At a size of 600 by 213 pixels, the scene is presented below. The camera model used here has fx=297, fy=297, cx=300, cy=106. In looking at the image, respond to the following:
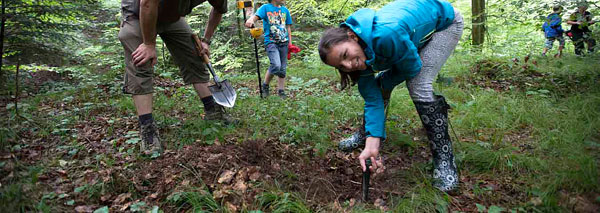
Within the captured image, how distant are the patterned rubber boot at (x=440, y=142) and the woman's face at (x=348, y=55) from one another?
626mm

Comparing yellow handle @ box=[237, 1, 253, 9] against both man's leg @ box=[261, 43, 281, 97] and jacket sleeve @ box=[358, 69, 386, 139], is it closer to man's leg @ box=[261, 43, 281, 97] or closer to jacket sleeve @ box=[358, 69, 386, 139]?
man's leg @ box=[261, 43, 281, 97]

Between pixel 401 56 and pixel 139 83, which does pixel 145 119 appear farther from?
pixel 401 56

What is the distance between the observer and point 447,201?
1949 mm

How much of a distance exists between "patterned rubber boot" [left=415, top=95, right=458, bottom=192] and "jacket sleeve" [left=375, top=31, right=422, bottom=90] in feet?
0.87

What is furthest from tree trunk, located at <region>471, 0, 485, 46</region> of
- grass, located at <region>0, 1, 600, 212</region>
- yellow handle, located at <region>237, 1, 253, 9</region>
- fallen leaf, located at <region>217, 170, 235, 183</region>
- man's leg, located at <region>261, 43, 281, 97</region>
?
fallen leaf, located at <region>217, 170, 235, 183</region>

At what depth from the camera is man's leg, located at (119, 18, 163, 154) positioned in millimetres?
2723

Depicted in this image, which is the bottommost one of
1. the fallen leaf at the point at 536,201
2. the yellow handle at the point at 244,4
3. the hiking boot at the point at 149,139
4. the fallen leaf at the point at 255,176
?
the fallen leaf at the point at 536,201

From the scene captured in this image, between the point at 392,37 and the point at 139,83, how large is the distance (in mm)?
2267

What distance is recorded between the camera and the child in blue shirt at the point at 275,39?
16.0 ft

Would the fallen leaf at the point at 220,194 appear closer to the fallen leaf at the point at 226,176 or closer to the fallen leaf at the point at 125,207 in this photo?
the fallen leaf at the point at 226,176

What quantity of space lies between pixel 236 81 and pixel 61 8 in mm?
3335

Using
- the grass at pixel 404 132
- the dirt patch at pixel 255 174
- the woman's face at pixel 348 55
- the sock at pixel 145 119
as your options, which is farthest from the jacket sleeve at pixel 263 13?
→ the woman's face at pixel 348 55

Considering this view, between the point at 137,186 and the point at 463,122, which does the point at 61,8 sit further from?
the point at 463,122

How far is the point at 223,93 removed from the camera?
364cm
